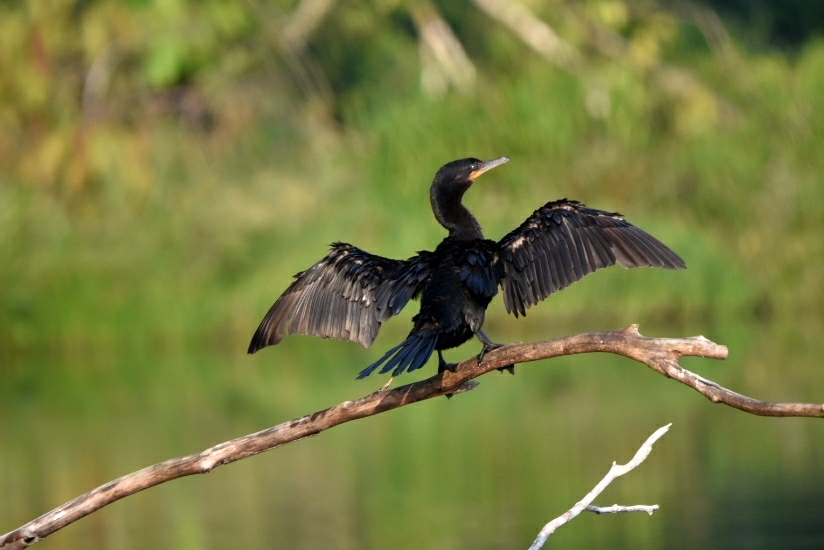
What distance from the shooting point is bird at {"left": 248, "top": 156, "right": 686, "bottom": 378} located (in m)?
4.49

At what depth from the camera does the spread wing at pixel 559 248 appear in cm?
454

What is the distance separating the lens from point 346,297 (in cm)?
490

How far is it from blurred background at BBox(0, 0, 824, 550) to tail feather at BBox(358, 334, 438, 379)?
1.58 m

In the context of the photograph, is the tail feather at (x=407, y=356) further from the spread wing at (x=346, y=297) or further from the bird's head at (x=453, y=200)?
the bird's head at (x=453, y=200)

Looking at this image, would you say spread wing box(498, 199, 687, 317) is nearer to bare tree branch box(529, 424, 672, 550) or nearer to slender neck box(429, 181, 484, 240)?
slender neck box(429, 181, 484, 240)

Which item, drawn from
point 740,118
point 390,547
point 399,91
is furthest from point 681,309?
point 390,547

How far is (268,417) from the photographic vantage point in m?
8.63

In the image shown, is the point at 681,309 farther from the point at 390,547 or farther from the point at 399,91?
the point at 390,547

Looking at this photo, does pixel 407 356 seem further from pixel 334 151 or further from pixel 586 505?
pixel 334 151

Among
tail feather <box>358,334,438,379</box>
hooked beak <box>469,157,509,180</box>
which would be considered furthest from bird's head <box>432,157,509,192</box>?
tail feather <box>358,334,438,379</box>

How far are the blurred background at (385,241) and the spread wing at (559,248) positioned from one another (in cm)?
153

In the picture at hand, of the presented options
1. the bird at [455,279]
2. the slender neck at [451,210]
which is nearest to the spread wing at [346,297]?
the bird at [455,279]

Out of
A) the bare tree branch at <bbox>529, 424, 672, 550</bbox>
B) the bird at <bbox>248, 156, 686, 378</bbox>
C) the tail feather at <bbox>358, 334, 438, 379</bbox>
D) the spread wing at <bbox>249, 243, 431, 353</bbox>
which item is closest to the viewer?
the bare tree branch at <bbox>529, 424, 672, 550</bbox>

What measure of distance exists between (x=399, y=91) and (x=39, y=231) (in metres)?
4.04
